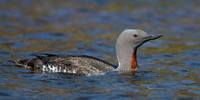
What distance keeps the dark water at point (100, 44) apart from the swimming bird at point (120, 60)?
293 millimetres

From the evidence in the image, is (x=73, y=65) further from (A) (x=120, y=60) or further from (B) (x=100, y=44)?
(B) (x=100, y=44)

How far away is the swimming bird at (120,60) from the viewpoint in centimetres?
920

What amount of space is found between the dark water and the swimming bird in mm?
293

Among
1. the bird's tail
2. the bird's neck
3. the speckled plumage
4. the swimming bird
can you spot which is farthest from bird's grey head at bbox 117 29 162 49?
the bird's tail

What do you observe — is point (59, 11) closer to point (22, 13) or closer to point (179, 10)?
point (22, 13)

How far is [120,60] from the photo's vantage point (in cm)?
945

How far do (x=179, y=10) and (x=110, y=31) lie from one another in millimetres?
5159

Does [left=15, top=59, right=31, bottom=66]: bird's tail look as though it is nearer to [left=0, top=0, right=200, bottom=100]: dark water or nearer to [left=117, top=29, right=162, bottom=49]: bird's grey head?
[left=0, top=0, right=200, bottom=100]: dark water

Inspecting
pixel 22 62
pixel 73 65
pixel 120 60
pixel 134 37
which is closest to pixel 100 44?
pixel 22 62

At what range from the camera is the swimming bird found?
9.20 metres

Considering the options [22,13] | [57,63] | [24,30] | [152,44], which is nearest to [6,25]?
[24,30]

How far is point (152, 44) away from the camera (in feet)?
46.0

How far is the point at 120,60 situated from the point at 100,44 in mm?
4335

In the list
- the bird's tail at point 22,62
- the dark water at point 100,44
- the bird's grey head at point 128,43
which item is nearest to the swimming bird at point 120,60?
the bird's grey head at point 128,43
